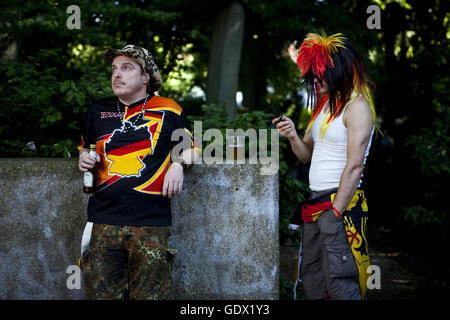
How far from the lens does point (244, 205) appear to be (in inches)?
135

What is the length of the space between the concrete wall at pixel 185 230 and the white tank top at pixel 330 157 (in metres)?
0.61

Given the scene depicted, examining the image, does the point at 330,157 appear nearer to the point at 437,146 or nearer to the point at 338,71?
the point at 338,71

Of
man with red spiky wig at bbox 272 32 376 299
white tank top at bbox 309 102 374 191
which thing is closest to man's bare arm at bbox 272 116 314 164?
man with red spiky wig at bbox 272 32 376 299

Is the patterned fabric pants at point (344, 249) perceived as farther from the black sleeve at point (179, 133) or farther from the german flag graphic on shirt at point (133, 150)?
the german flag graphic on shirt at point (133, 150)

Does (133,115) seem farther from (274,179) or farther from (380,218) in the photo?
(380,218)

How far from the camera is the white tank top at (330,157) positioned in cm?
276

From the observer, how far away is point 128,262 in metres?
2.79

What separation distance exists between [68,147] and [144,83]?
4.50ft

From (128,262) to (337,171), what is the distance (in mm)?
1307

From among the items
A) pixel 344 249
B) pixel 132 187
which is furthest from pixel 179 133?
pixel 344 249

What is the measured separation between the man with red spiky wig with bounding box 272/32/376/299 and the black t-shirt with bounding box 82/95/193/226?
707 millimetres

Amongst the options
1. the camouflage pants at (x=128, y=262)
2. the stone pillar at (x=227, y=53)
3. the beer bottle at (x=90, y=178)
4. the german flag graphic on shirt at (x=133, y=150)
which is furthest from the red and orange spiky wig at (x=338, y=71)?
the stone pillar at (x=227, y=53)

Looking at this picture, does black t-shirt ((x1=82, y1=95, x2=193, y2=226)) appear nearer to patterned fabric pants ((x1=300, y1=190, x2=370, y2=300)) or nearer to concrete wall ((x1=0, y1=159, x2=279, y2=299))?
concrete wall ((x1=0, y1=159, x2=279, y2=299))
